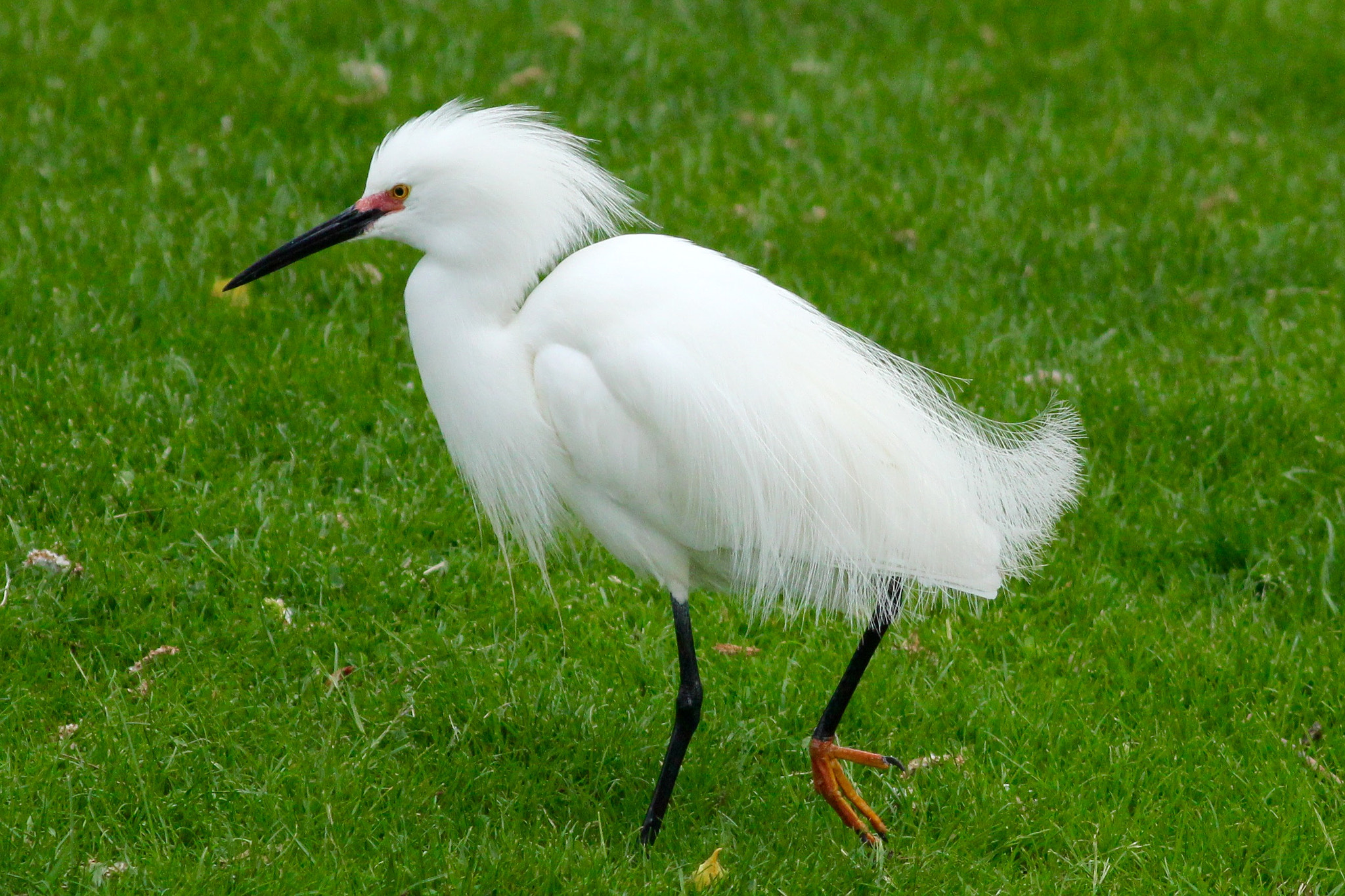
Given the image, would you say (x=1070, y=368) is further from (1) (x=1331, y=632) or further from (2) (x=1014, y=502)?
(2) (x=1014, y=502)

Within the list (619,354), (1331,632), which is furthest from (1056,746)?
(619,354)

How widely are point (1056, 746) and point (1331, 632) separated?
106 centimetres

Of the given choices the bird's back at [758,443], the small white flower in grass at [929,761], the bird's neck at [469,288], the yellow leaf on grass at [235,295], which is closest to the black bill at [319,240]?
the bird's neck at [469,288]

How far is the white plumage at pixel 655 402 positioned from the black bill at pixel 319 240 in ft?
0.14

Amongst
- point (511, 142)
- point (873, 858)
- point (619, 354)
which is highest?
point (511, 142)

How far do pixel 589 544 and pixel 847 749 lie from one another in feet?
4.30

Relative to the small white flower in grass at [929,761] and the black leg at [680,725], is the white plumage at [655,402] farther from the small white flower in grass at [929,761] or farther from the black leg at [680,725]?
the small white flower in grass at [929,761]

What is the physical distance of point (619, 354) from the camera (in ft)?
10.8

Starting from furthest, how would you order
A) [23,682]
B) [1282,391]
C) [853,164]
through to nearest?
1. [853,164]
2. [1282,391]
3. [23,682]

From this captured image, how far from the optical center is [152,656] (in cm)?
390

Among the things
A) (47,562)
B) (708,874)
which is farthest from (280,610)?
(708,874)

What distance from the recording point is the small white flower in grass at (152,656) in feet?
12.7

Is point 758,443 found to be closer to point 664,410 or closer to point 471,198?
point 664,410

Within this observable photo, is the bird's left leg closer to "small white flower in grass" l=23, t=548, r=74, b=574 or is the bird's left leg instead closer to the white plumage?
the white plumage
